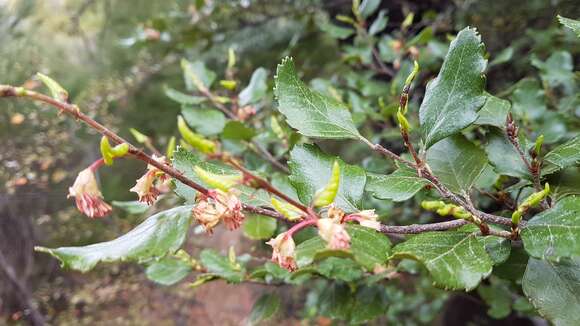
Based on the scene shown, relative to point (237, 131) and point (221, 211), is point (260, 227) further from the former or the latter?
point (221, 211)

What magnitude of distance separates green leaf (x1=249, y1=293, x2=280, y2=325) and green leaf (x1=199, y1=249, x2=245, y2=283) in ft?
0.45

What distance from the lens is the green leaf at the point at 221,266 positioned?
30.5 inches

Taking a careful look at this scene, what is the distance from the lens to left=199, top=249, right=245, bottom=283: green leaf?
776 millimetres

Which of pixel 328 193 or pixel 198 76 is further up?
pixel 328 193

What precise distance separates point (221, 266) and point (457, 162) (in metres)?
0.46

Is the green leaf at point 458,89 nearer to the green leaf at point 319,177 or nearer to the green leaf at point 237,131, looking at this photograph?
the green leaf at point 319,177

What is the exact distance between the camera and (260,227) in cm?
Result: 72

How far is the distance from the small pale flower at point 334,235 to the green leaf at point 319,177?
113 mm

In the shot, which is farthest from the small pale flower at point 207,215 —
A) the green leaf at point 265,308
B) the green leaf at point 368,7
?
the green leaf at point 368,7

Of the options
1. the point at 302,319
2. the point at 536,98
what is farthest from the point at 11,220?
the point at 536,98

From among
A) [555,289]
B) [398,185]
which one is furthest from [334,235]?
[555,289]

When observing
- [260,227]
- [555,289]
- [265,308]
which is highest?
[555,289]

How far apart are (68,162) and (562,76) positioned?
10.6 ft

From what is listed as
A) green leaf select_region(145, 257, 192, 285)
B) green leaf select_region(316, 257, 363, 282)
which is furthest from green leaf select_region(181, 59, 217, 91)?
green leaf select_region(316, 257, 363, 282)
